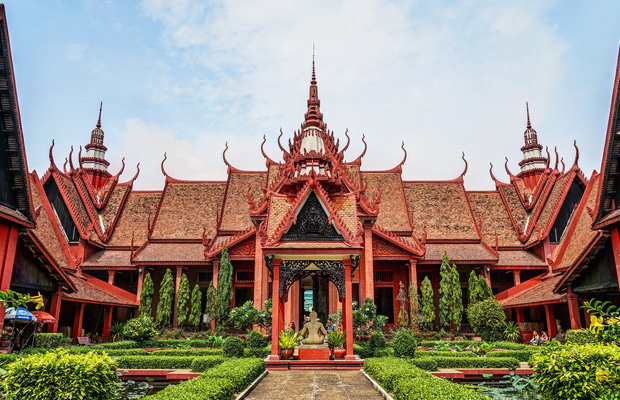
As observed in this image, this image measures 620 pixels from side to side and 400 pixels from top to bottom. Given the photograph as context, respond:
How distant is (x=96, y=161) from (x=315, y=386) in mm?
25681

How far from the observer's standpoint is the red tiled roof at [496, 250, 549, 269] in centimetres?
2092

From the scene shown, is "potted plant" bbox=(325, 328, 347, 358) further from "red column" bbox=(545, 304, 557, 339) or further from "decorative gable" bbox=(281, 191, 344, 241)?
"red column" bbox=(545, 304, 557, 339)

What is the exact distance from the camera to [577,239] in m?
17.5

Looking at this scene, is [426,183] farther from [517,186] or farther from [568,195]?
[568,195]

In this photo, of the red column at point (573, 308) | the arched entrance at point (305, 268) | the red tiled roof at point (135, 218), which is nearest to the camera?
the arched entrance at point (305, 268)

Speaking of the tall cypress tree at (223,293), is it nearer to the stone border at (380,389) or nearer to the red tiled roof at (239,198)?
the red tiled roof at (239,198)

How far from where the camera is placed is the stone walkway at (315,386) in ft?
21.9

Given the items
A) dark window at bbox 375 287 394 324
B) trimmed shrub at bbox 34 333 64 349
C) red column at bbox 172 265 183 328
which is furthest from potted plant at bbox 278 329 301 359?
dark window at bbox 375 287 394 324

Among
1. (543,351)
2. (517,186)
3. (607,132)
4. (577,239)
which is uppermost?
(517,186)

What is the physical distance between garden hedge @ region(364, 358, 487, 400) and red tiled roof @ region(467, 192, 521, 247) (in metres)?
17.4

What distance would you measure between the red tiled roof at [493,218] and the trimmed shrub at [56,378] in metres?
21.6

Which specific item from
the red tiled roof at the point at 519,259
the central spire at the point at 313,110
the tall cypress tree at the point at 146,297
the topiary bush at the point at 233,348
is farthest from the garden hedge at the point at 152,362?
the red tiled roof at the point at 519,259

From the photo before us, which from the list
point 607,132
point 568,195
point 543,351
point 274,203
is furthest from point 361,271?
point 543,351

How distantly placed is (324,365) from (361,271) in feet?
27.6
